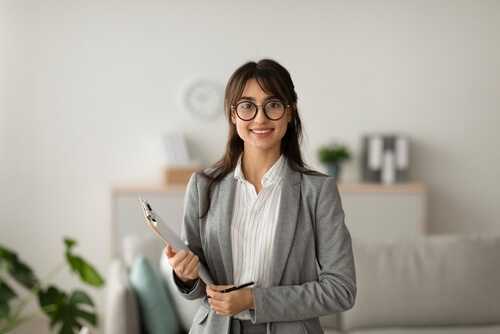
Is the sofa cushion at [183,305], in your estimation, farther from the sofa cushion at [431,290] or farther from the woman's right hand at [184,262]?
the woman's right hand at [184,262]

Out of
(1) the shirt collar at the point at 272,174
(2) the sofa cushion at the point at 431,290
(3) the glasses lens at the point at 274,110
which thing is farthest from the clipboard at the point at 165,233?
(2) the sofa cushion at the point at 431,290

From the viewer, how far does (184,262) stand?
5.18 feet

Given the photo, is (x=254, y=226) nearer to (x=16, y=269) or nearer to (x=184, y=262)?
(x=184, y=262)

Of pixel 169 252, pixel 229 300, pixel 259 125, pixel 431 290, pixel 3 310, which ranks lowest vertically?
pixel 431 290

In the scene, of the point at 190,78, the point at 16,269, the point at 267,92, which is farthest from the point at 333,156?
the point at 267,92

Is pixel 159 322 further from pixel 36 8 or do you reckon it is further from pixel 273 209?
pixel 36 8

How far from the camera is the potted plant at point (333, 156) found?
5.28 m

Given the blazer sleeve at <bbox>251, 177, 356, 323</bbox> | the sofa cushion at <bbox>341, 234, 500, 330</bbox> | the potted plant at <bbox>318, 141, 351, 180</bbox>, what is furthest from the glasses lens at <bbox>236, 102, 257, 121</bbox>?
the potted plant at <bbox>318, 141, 351, 180</bbox>

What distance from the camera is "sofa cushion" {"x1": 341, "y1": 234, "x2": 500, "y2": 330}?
11.2 ft

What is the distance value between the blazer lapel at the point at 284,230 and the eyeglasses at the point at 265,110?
0.17m

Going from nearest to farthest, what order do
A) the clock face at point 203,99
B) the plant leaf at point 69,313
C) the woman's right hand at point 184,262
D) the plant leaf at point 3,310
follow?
the woman's right hand at point 184,262 < the plant leaf at point 3,310 < the plant leaf at point 69,313 < the clock face at point 203,99

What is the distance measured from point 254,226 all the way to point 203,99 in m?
3.78

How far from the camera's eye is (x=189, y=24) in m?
5.35

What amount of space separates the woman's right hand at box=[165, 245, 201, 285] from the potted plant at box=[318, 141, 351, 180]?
3755 millimetres
